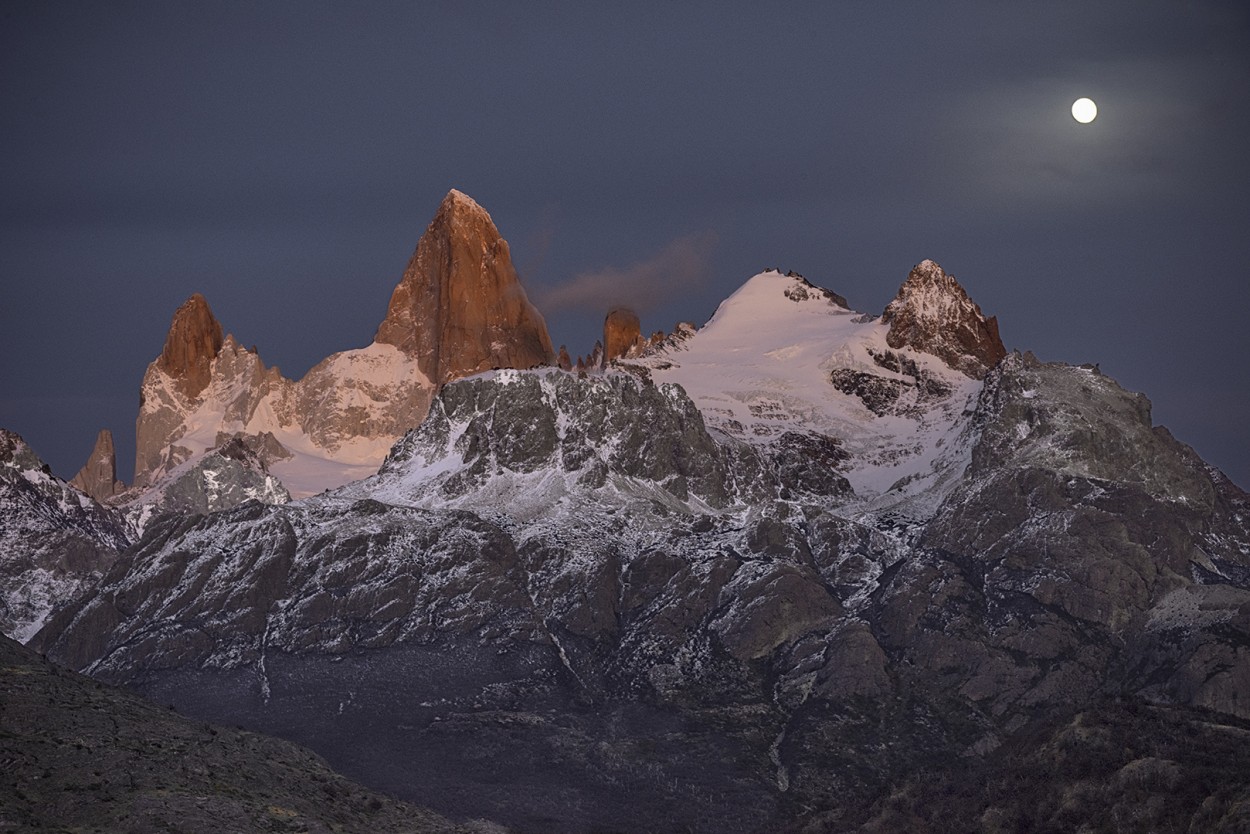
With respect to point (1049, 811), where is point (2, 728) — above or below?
below

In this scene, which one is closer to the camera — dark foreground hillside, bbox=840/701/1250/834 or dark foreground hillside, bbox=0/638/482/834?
dark foreground hillside, bbox=0/638/482/834

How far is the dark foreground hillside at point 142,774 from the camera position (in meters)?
126

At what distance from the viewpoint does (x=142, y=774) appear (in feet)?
432

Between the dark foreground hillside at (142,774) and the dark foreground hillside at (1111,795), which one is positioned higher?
the dark foreground hillside at (1111,795)

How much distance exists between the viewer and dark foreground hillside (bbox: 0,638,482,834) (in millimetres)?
125750

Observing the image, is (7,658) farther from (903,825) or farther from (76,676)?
(903,825)

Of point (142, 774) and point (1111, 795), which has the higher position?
point (1111, 795)

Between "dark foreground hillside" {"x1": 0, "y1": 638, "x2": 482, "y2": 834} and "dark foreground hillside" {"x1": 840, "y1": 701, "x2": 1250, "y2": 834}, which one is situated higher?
"dark foreground hillside" {"x1": 840, "y1": 701, "x2": 1250, "y2": 834}

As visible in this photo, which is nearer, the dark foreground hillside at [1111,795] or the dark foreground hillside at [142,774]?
the dark foreground hillside at [142,774]

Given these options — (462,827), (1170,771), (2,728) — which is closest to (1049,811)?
(1170,771)

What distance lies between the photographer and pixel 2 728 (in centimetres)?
13150

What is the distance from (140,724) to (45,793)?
13707mm

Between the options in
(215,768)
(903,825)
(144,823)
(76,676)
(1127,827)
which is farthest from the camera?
(903,825)

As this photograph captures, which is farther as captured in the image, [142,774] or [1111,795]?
[1111,795]
